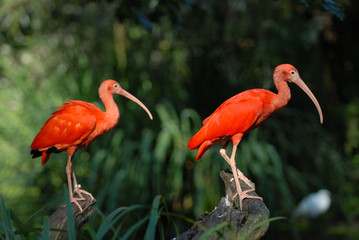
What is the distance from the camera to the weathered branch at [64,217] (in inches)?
102

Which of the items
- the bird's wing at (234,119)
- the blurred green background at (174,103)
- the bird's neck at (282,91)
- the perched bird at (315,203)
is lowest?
the perched bird at (315,203)

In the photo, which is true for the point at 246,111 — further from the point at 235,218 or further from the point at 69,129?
the point at 69,129

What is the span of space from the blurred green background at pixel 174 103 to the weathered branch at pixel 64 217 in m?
1.65

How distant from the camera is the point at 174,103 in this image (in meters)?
6.17

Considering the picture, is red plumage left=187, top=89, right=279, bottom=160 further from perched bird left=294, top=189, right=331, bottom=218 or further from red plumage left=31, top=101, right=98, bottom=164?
perched bird left=294, top=189, right=331, bottom=218

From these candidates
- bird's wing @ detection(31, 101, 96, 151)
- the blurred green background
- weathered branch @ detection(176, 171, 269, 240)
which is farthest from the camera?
the blurred green background

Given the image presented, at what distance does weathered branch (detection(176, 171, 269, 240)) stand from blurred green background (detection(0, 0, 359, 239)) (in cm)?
180

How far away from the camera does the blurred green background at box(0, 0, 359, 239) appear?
514 centimetres

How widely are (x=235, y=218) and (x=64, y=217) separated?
3.01 feet

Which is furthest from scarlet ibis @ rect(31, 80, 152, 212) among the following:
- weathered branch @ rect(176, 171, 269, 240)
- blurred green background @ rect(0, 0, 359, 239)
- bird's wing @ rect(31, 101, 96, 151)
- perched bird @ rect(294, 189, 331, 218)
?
perched bird @ rect(294, 189, 331, 218)

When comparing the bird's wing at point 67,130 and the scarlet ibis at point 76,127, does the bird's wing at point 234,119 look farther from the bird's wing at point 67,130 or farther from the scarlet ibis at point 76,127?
the bird's wing at point 67,130

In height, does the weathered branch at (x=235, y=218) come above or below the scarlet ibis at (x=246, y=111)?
below

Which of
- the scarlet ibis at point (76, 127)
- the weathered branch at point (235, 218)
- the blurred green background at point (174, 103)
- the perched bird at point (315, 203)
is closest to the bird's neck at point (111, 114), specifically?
the scarlet ibis at point (76, 127)

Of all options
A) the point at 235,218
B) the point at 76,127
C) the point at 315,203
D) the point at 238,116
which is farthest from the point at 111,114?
the point at 315,203
